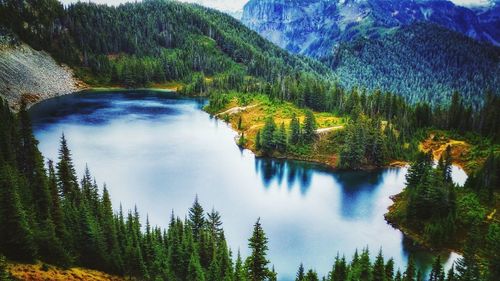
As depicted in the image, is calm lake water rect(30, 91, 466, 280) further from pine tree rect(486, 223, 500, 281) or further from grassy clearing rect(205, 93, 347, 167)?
pine tree rect(486, 223, 500, 281)

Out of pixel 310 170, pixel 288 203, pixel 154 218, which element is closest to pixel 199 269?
pixel 154 218

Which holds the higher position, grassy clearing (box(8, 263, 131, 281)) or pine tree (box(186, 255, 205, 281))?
grassy clearing (box(8, 263, 131, 281))

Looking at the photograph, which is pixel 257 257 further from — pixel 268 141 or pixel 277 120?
pixel 277 120

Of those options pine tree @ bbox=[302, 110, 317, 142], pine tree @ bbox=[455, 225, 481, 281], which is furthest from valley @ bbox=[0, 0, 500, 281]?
pine tree @ bbox=[302, 110, 317, 142]

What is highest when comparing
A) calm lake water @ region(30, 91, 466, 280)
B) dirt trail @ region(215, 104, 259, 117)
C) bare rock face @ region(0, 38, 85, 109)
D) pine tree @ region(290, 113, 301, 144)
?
bare rock face @ region(0, 38, 85, 109)

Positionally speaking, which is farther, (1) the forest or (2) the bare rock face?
(2) the bare rock face

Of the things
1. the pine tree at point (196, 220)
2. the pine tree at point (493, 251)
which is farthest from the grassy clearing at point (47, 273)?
the pine tree at point (493, 251)
